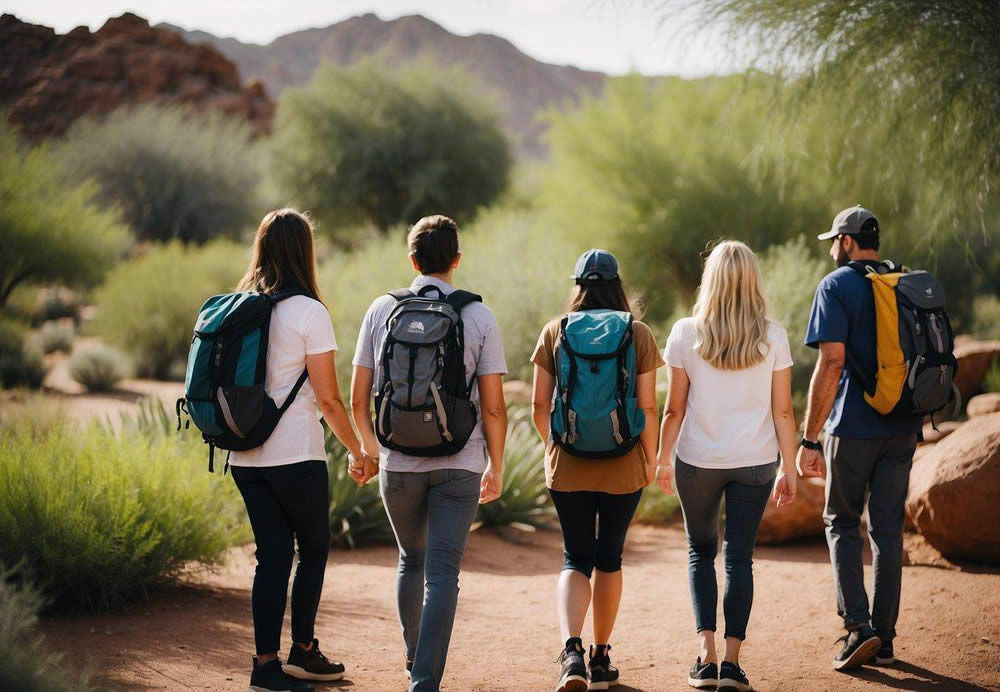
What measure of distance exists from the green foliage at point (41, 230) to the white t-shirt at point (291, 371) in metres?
15.4

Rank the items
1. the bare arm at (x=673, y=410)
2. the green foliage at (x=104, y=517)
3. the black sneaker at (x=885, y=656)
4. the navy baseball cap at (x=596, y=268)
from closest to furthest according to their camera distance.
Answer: the navy baseball cap at (x=596, y=268) → the bare arm at (x=673, y=410) → the black sneaker at (x=885, y=656) → the green foliage at (x=104, y=517)

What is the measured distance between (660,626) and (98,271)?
16.7m

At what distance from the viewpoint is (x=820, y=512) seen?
723 cm

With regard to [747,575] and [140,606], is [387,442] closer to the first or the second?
[747,575]

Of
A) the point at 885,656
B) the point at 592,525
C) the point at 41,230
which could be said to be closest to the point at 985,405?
the point at 885,656

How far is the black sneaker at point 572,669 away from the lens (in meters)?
3.71

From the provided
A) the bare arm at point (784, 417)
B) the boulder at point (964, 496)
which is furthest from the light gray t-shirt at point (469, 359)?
the boulder at point (964, 496)

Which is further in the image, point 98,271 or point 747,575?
point 98,271

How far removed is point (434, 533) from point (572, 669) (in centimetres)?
81

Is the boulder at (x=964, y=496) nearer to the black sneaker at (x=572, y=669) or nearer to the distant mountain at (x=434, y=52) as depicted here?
the black sneaker at (x=572, y=669)

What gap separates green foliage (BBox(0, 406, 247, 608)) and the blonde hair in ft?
10.2

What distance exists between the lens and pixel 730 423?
3871mm

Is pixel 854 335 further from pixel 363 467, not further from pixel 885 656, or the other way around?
pixel 363 467

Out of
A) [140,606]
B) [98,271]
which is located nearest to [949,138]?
[140,606]
